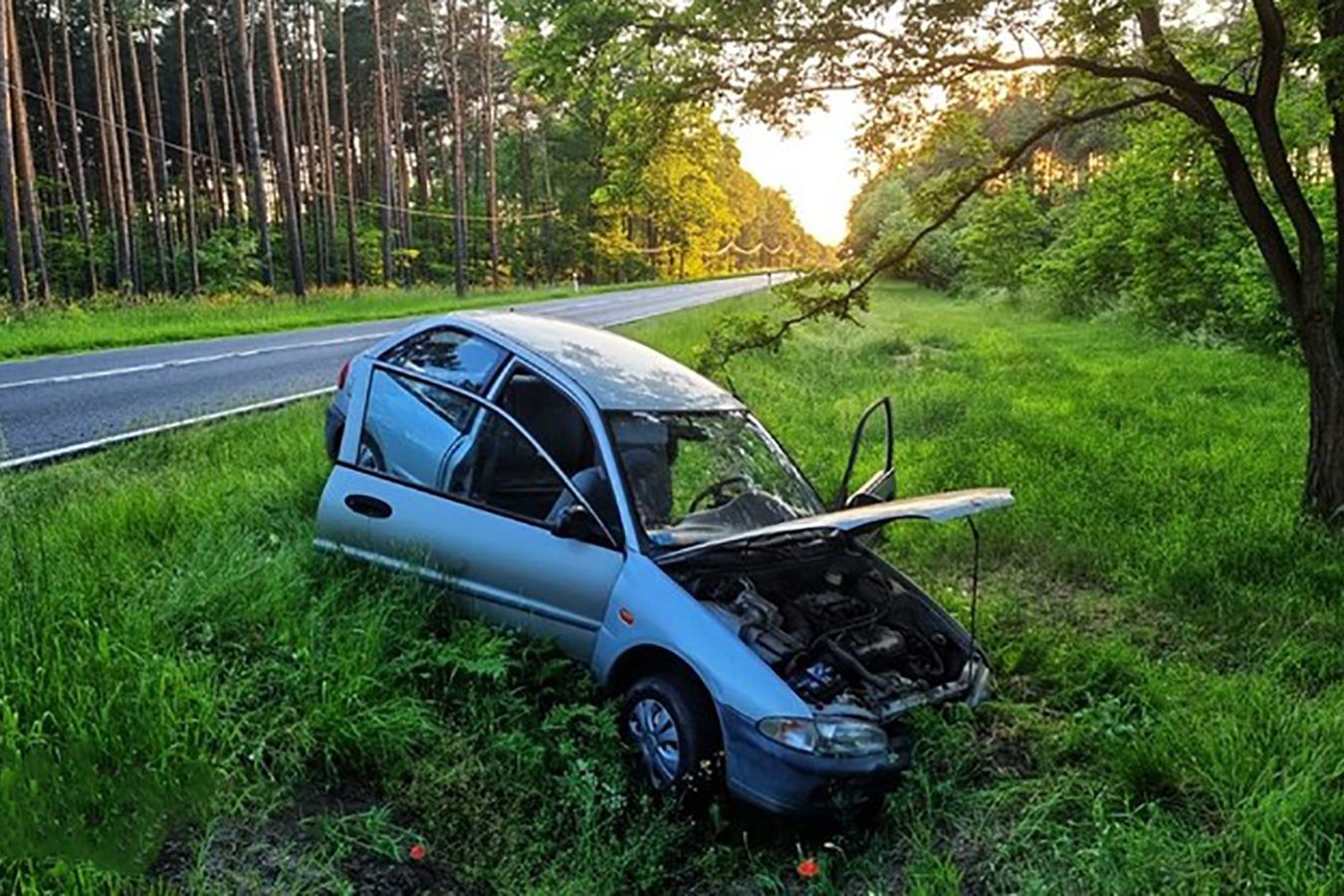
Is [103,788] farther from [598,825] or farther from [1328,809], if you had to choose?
[1328,809]

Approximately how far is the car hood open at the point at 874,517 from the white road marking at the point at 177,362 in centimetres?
697

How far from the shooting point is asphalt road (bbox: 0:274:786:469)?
26.8ft

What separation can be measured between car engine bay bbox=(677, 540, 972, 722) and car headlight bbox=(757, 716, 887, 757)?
3.1 inches

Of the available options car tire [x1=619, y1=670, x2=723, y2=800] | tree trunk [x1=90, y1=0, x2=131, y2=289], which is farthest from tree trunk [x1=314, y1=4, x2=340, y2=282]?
car tire [x1=619, y1=670, x2=723, y2=800]

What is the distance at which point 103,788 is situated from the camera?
272cm

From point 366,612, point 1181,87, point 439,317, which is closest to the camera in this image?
point 366,612

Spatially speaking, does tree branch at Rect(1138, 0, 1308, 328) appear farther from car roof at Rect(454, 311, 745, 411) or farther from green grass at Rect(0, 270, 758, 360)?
green grass at Rect(0, 270, 758, 360)

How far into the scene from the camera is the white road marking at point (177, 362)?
10969 mm

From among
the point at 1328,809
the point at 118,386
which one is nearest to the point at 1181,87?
the point at 1328,809

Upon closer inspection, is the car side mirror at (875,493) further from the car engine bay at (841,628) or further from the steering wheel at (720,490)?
the steering wheel at (720,490)

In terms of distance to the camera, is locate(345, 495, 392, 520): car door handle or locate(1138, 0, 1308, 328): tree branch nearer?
locate(345, 495, 392, 520): car door handle

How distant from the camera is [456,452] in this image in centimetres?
478

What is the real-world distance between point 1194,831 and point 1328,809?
0.44 metres

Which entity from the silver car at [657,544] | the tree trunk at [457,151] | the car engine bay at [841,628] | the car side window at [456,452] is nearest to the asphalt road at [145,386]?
the car side window at [456,452]
